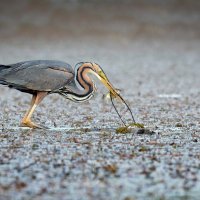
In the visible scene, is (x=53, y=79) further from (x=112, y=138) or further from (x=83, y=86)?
(x=112, y=138)

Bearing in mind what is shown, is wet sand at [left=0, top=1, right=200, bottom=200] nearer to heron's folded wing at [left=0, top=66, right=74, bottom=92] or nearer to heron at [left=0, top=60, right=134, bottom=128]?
heron at [left=0, top=60, right=134, bottom=128]

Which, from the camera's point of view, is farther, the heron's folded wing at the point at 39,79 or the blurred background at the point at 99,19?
the blurred background at the point at 99,19

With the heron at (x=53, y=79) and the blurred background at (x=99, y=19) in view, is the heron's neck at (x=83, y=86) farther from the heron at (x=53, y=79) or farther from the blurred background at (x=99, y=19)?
the blurred background at (x=99, y=19)

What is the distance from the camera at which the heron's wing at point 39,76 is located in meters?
13.4

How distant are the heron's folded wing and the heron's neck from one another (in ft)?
0.48

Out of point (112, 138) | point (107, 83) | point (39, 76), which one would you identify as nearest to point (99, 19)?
point (107, 83)

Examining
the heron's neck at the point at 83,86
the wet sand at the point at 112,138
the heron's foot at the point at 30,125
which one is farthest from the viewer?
the heron's foot at the point at 30,125

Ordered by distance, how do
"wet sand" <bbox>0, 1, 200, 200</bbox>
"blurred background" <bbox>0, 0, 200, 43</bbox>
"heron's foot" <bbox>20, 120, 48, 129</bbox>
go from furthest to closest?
"blurred background" <bbox>0, 0, 200, 43</bbox>
"heron's foot" <bbox>20, 120, 48, 129</bbox>
"wet sand" <bbox>0, 1, 200, 200</bbox>

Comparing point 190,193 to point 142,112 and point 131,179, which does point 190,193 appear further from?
point 142,112

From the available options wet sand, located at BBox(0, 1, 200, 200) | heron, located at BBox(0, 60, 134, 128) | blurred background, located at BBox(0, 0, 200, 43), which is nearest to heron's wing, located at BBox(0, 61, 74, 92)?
heron, located at BBox(0, 60, 134, 128)

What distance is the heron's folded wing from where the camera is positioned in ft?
43.8

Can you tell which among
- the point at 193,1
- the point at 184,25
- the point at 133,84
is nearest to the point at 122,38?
the point at 184,25

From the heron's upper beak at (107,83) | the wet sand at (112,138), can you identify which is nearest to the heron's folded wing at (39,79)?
the heron's upper beak at (107,83)

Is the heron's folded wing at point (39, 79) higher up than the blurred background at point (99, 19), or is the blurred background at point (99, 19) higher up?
the blurred background at point (99, 19)
